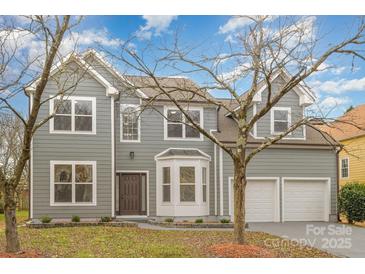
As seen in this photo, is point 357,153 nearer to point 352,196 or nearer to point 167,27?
point 352,196

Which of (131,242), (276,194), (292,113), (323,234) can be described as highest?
(292,113)

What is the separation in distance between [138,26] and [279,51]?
11.2 ft

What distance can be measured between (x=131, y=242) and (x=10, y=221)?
263 cm

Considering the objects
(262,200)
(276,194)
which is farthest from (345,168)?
(262,200)

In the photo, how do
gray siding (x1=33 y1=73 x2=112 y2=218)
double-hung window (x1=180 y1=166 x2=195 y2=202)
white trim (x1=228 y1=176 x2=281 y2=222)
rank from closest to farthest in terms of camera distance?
1. gray siding (x1=33 y1=73 x2=112 y2=218)
2. double-hung window (x1=180 y1=166 x2=195 y2=202)
3. white trim (x1=228 y1=176 x2=281 y2=222)

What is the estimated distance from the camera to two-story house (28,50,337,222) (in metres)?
13.5

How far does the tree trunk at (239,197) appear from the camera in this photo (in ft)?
29.7

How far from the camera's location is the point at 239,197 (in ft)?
29.7

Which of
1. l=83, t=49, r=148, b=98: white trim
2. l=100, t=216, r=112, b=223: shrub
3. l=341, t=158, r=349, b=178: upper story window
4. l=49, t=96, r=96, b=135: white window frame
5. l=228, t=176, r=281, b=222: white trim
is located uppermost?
l=83, t=49, r=148, b=98: white trim

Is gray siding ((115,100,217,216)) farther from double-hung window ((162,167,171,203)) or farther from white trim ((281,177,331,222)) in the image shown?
white trim ((281,177,331,222))

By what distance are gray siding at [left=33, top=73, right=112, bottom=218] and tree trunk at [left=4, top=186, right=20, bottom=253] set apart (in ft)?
17.2

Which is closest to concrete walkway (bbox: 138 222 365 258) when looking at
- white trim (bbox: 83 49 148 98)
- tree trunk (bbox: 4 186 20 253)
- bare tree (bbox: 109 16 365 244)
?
bare tree (bbox: 109 16 365 244)

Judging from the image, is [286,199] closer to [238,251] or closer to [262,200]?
[262,200]

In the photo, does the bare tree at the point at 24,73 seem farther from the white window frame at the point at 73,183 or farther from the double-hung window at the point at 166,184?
the double-hung window at the point at 166,184
